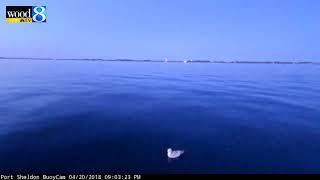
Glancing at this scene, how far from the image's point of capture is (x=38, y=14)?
20.6 m

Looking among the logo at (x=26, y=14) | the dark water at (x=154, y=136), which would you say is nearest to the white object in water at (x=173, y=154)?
the dark water at (x=154, y=136)

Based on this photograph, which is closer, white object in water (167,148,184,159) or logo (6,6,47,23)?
white object in water (167,148,184,159)

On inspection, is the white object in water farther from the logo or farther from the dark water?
the logo

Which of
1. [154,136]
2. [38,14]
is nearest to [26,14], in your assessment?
[38,14]

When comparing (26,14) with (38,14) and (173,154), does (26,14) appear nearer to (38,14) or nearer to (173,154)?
(38,14)

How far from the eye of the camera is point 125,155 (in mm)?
12602

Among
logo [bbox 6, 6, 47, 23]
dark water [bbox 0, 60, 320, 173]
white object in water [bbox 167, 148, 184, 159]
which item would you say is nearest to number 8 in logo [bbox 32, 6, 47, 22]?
logo [bbox 6, 6, 47, 23]

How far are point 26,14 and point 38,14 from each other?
724mm

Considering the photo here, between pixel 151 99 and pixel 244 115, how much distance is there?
28.7ft

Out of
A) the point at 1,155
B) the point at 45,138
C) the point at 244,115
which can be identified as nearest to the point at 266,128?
the point at 244,115

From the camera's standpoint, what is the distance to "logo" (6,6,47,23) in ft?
64.4

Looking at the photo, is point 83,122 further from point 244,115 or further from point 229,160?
point 244,115

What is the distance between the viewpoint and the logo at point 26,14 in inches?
773

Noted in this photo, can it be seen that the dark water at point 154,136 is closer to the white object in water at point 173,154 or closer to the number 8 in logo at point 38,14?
the white object in water at point 173,154
